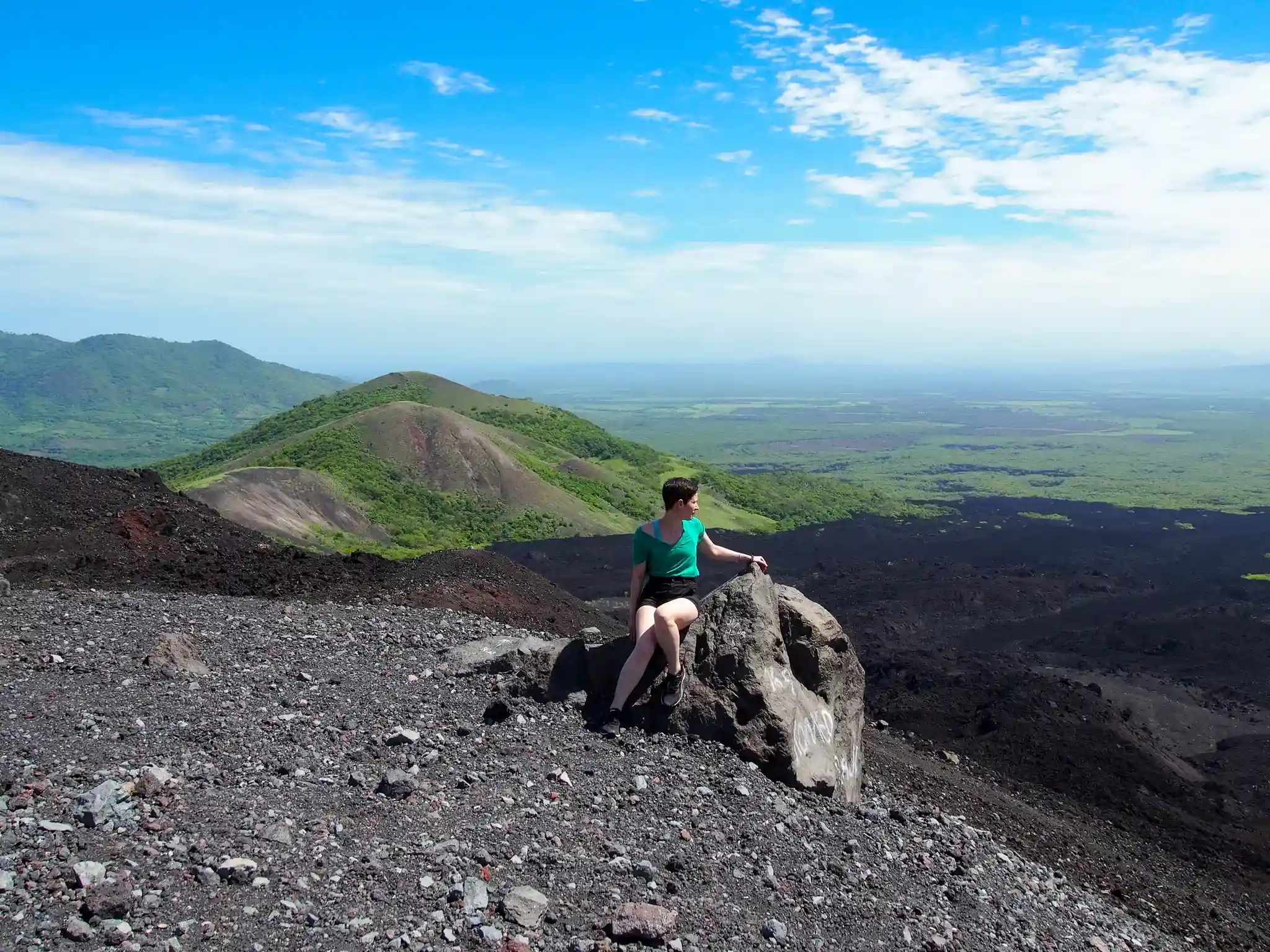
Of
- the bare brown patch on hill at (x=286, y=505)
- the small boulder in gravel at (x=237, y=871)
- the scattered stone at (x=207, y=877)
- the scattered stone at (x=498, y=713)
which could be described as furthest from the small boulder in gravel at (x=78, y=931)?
the bare brown patch on hill at (x=286, y=505)

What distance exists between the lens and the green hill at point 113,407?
403 ft

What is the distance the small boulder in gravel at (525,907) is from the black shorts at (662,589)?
8.74 ft

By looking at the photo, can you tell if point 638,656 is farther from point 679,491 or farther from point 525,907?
point 525,907

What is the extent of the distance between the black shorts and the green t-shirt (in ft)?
0.11

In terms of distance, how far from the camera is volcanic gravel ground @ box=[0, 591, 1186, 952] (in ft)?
15.7

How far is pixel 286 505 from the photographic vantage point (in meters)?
37.9

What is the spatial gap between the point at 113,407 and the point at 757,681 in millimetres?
185719

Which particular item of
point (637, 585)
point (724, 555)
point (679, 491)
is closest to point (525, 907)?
point (637, 585)

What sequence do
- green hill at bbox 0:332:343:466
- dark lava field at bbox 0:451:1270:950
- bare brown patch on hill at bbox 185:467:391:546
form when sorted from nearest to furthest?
dark lava field at bbox 0:451:1270:950, bare brown patch on hill at bbox 185:467:391:546, green hill at bbox 0:332:343:466

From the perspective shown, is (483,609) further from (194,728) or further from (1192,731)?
(1192,731)

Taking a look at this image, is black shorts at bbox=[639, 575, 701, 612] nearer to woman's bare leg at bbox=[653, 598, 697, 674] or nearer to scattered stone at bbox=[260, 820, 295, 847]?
woman's bare leg at bbox=[653, 598, 697, 674]

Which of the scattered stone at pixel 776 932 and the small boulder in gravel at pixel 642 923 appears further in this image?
the scattered stone at pixel 776 932

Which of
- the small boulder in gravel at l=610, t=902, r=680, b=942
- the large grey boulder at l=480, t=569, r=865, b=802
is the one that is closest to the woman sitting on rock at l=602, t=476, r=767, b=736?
the large grey boulder at l=480, t=569, r=865, b=802

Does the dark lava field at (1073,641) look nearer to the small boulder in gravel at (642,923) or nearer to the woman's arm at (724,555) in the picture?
the woman's arm at (724,555)
